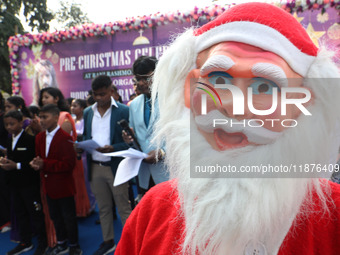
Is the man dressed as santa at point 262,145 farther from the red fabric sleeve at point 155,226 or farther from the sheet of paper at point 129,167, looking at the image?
the sheet of paper at point 129,167

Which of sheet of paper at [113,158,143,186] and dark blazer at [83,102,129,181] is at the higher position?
dark blazer at [83,102,129,181]

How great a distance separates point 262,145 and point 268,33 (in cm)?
31

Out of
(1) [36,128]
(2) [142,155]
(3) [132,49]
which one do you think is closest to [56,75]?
(3) [132,49]

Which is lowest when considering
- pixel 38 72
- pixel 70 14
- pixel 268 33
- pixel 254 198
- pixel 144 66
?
pixel 254 198

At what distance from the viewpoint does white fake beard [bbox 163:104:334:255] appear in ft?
2.38

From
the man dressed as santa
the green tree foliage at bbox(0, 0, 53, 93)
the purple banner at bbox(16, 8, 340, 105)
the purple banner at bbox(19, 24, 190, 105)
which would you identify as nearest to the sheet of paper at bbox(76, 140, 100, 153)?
the man dressed as santa

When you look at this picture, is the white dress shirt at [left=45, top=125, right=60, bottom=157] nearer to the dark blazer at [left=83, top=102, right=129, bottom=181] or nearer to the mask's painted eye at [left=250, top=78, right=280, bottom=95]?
the dark blazer at [left=83, top=102, right=129, bottom=181]

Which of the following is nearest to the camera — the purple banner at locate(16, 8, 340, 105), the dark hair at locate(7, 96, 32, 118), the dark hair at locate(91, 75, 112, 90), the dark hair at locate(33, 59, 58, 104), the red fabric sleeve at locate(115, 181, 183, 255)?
the red fabric sleeve at locate(115, 181, 183, 255)

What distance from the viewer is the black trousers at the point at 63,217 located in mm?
2912

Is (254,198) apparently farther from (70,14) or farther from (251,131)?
(70,14)

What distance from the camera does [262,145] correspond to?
773mm

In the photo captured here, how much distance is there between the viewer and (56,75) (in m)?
6.86

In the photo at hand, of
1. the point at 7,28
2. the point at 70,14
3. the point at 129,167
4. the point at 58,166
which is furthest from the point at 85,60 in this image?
the point at 70,14

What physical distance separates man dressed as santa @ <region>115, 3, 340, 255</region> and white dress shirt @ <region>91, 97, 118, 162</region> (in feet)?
6.91
